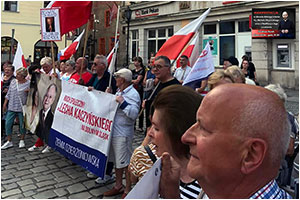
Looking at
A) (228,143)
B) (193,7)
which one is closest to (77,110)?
(228,143)

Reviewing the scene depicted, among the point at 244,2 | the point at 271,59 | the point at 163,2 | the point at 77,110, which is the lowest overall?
the point at 77,110

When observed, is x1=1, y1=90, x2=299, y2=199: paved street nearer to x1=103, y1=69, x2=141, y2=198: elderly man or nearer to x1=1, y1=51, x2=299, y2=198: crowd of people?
x1=103, y1=69, x2=141, y2=198: elderly man

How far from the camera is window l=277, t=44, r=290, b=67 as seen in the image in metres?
14.6

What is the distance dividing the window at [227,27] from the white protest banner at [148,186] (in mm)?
17263

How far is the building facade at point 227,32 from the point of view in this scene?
47.5 ft

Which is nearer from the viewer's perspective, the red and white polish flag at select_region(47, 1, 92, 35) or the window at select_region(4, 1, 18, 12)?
the red and white polish flag at select_region(47, 1, 92, 35)

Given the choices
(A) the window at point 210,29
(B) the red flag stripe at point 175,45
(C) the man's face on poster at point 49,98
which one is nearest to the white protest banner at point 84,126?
(C) the man's face on poster at point 49,98

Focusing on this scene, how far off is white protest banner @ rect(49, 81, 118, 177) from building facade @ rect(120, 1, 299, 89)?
1250 cm

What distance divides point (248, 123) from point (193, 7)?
19.1m

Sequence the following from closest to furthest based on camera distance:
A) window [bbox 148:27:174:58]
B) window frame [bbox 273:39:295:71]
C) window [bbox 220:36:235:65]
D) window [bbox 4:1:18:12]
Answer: window frame [bbox 273:39:295:71] → window [bbox 220:36:235:65] → window [bbox 148:27:174:58] → window [bbox 4:1:18:12]

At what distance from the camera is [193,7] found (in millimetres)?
18688

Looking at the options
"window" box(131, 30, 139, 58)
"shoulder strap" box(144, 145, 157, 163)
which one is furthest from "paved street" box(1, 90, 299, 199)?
"window" box(131, 30, 139, 58)

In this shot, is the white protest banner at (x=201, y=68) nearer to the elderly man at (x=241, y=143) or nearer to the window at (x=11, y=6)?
the elderly man at (x=241, y=143)

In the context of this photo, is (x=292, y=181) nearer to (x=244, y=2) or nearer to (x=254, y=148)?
(x=254, y=148)
